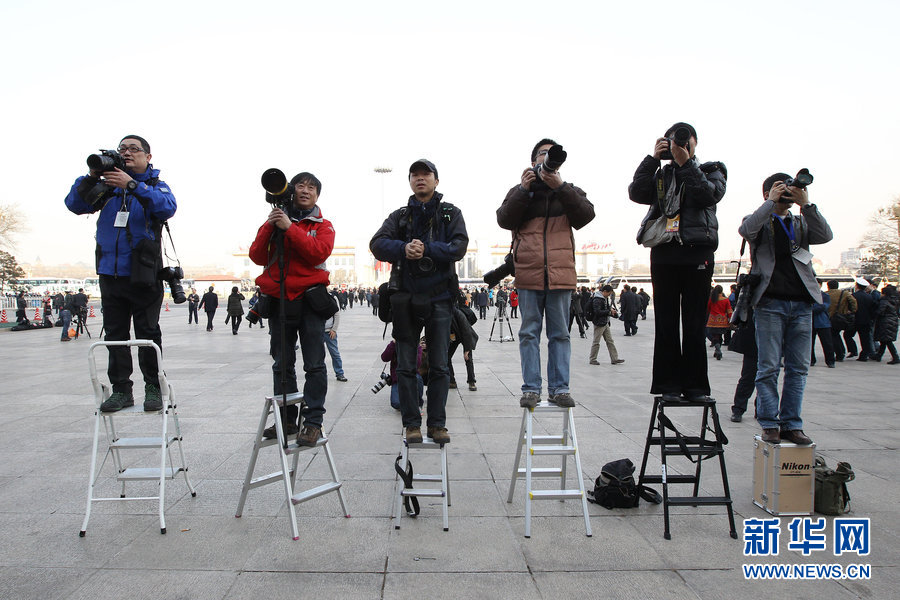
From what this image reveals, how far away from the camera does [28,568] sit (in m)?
2.93

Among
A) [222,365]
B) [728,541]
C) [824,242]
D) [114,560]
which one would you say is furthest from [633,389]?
[222,365]

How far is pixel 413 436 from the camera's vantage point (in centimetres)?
358

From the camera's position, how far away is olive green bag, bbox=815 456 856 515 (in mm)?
3670

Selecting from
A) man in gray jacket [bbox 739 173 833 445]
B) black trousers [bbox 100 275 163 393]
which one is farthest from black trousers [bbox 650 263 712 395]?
black trousers [bbox 100 275 163 393]

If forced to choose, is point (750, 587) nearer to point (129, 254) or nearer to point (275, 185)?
point (275, 185)

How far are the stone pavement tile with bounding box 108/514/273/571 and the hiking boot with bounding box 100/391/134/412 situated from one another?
31.5 inches

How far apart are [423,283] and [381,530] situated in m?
1.62

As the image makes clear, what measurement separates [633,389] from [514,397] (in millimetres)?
2160

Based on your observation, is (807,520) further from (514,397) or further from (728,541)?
(514,397)

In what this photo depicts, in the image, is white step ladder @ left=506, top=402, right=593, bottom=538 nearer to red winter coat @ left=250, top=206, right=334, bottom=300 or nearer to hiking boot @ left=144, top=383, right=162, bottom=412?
red winter coat @ left=250, top=206, right=334, bottom=300

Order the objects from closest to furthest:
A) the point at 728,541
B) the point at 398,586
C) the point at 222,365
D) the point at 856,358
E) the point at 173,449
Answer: the point at 398,586 < the point at 728,541 < the point at 173,449 < the point at 222,365 < the point at 856,358

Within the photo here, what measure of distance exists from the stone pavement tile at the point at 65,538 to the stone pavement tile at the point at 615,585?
8.01ft

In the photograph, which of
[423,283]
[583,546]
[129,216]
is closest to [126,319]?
[129,216]

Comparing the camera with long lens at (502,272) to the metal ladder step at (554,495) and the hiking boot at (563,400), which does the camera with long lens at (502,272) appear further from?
the metal ladder step at (554,495)
